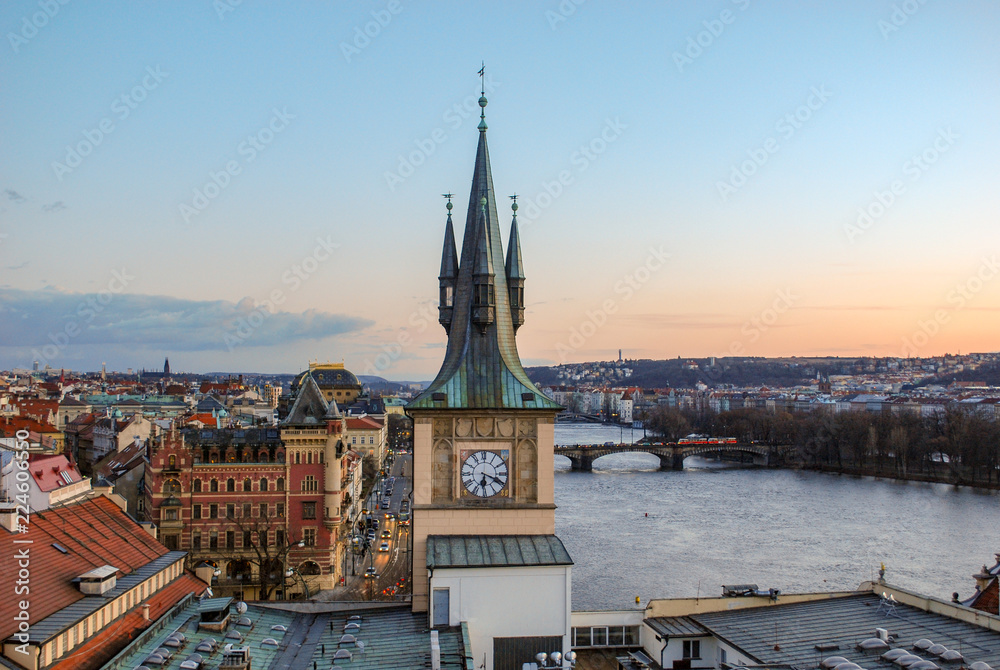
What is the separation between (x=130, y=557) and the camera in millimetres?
22938

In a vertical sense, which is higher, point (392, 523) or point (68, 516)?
point (68, 516)

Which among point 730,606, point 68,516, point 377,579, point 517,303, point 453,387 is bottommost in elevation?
point 377,579

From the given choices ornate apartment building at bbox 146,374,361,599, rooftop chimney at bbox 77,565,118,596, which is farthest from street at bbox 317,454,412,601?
rooftop chimney at bbox 77,565,118,596

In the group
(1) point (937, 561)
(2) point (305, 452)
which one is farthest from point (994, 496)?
(2) point (305, 452)

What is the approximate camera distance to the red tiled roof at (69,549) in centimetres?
1758

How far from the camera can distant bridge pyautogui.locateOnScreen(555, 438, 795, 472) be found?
347 ft

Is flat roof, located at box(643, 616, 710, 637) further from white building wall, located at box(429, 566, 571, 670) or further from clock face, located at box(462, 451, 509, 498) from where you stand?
clock face, located at box(462, 451, 509, 498)

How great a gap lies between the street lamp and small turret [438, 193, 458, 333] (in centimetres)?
762

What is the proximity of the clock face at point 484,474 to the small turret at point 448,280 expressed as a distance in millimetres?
3349

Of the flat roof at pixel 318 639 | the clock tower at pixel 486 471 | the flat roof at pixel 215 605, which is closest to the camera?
the flat roof at pixel 318 639

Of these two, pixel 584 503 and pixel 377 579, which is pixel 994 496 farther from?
pixel 377 579

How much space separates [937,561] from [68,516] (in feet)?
152

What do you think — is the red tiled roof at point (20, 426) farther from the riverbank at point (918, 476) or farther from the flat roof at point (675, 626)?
the riverbank at point (918, 476)

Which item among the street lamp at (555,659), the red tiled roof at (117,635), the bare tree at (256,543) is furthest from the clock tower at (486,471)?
the bare tree at (256,543)
